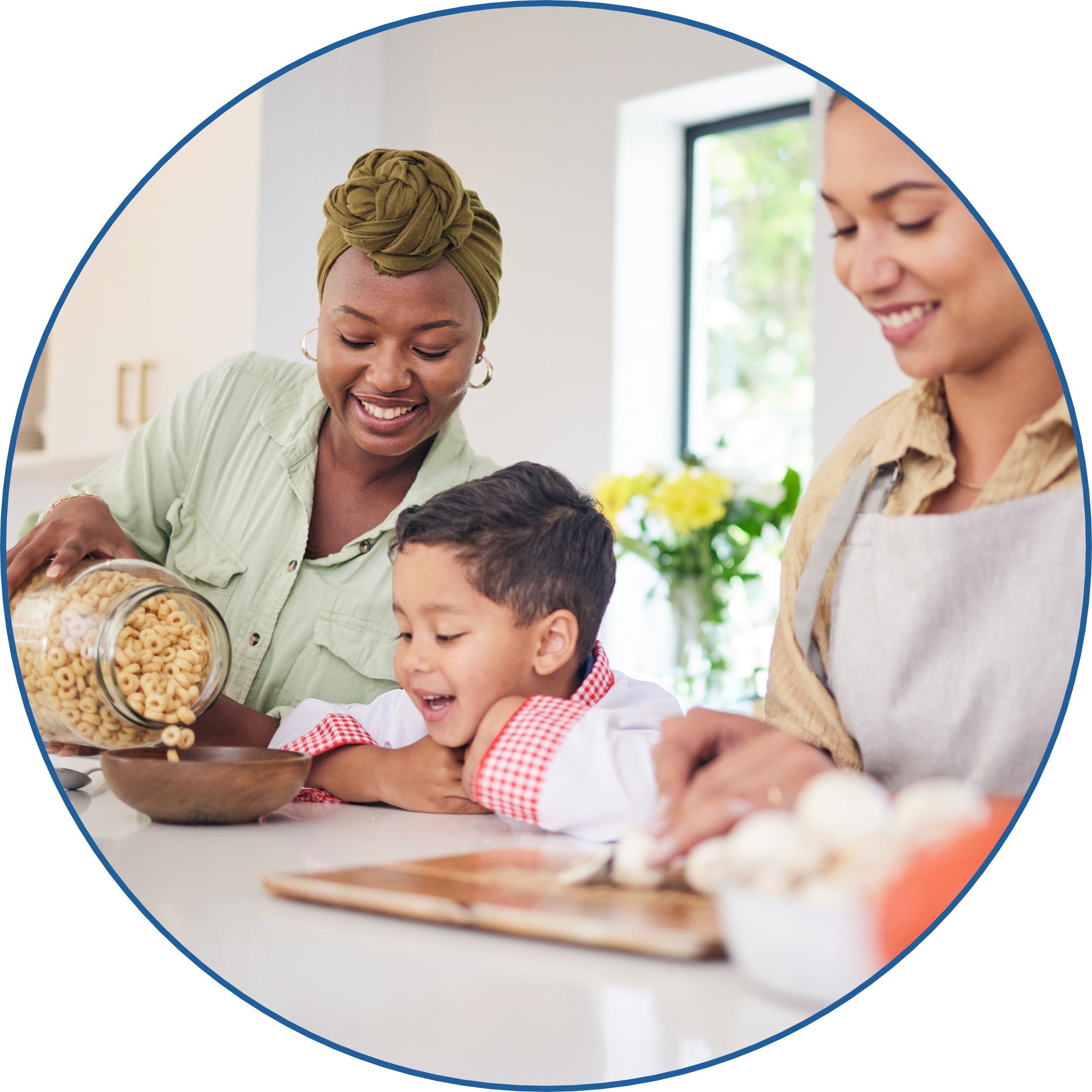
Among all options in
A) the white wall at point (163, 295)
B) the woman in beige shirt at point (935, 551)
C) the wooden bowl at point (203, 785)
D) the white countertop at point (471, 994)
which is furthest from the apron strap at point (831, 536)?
the white wall at point (163, 295)

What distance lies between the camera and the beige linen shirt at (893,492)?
2.12 feet

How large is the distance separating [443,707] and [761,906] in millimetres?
343

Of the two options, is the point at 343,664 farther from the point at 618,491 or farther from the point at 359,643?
the point at 618,491

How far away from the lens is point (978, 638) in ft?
2.08

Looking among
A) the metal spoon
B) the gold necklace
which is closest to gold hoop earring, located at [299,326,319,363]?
the metal spoon

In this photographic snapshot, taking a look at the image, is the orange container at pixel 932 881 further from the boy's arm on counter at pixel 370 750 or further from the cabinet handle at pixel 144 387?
the cabinet handle at pixel 144 387

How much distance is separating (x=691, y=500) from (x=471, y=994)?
0.49 m

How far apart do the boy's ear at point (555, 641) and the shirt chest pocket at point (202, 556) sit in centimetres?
24

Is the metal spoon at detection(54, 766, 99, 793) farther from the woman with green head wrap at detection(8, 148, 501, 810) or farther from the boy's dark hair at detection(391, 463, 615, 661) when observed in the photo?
the boy's dark hair at detection(391, 463, 615, 661)

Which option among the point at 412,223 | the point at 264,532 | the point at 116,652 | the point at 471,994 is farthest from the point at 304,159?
the point at 471,994

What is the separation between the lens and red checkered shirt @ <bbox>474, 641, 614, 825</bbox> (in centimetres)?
74

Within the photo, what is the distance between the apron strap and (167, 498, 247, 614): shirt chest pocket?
43 centimetres

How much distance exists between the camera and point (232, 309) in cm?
93

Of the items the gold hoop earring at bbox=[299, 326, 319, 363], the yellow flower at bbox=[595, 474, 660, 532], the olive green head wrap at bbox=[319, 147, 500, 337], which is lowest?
the yellow flower at bbox=[595, 474, 660, 532]
